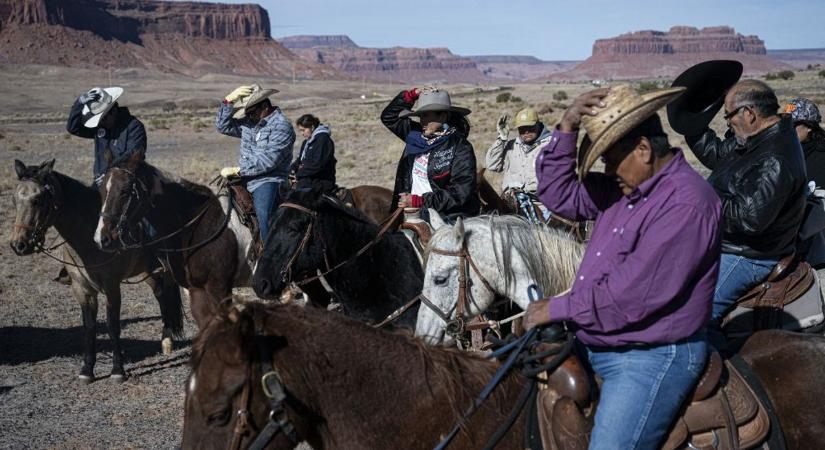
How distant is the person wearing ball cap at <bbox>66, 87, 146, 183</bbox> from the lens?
27.5 feet

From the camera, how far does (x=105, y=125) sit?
28.1ft

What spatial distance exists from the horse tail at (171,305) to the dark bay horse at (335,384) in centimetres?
671

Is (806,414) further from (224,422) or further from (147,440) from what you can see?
(147,440)

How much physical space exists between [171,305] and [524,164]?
4507mm

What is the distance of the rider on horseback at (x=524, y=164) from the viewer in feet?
24.5

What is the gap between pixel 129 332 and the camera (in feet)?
32.8

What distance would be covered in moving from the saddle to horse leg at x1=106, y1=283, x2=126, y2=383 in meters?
1.60

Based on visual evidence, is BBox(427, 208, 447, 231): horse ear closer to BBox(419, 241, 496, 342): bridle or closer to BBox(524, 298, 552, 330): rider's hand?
BBox(419, 241, 496, 342): bridle

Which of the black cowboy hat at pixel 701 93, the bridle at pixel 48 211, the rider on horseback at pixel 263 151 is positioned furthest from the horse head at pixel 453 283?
the bridle at pixel 48 211

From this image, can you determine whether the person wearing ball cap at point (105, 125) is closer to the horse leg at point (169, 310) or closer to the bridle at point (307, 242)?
the horse leg at point (169, 310)

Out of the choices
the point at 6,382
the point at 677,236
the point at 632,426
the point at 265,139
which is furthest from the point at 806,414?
the point at 6,382

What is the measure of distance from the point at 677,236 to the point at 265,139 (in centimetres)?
613

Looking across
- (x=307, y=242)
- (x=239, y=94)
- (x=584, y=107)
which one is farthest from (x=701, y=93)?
(x=239, y=94)

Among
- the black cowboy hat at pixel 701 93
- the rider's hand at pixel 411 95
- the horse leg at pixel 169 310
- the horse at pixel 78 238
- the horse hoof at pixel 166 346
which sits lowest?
the horse hoof at pixel 166 346
